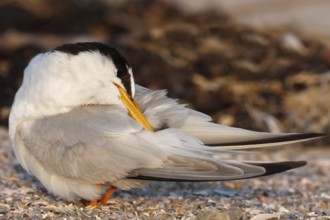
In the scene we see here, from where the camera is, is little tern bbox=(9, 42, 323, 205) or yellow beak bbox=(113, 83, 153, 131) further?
yellow beak bbox=(113, 83, 153, 131)

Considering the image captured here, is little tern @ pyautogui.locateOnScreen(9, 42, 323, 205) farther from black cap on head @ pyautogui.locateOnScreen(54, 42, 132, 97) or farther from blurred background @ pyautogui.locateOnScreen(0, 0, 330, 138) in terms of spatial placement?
blurred background @ pyautogui.locateOnScreen(0, 0, 330, 138)

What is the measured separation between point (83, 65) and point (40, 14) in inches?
166

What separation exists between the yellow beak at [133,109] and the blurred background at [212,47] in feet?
7.16

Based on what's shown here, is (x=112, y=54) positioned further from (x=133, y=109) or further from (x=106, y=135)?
(x=106, y=135)

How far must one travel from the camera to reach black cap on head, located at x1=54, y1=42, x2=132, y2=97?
4.02 metres

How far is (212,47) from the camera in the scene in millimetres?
6945

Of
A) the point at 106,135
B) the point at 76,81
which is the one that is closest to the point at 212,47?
the point at 76,81

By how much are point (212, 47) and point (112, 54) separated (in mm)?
2999

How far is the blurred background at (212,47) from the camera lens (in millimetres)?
6293

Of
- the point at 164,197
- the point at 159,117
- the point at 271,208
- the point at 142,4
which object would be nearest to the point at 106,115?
the point at 159,117

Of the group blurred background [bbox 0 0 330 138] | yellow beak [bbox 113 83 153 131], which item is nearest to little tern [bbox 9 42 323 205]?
yellow beak [bbox 113 83 153 131]

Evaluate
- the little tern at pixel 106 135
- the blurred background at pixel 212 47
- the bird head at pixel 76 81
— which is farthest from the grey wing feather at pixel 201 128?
the blurred background at pixel 212 47

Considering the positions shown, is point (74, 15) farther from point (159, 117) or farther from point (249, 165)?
point (249, 165)

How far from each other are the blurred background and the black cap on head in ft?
7.14
